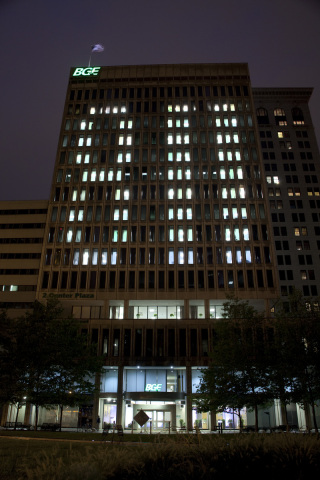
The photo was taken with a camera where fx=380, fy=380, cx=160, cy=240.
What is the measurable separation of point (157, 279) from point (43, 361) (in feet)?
99.4

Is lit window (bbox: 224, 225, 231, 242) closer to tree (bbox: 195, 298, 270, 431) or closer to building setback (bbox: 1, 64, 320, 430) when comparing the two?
building setback (bbox: 1, 64, 320, 430)

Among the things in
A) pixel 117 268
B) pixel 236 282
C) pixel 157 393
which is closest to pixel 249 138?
pixel 236 282

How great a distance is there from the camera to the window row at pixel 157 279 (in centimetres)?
6388

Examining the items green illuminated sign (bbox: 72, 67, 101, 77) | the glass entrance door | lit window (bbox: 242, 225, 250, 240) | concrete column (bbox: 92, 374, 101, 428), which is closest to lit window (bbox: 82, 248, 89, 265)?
concrete column (bbox: 92, 374, 101, 428)

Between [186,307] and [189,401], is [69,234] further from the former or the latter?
[189,401]

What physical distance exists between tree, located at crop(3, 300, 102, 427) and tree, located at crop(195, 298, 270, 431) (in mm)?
13687

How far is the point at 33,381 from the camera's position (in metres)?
37.3

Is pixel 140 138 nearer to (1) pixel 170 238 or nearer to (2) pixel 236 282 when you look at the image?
(1) pixel 170 238

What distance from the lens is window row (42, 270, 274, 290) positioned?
63.9 meters

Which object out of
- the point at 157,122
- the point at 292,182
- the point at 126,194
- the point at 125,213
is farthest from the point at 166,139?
the point at 292,182

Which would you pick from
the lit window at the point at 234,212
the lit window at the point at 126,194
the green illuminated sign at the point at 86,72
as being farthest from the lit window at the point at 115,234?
the green illuminated sign at the point at 86,72

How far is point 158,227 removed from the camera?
6875 cm

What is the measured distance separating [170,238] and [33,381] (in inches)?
1442

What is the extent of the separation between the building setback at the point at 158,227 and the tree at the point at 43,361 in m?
13.3
